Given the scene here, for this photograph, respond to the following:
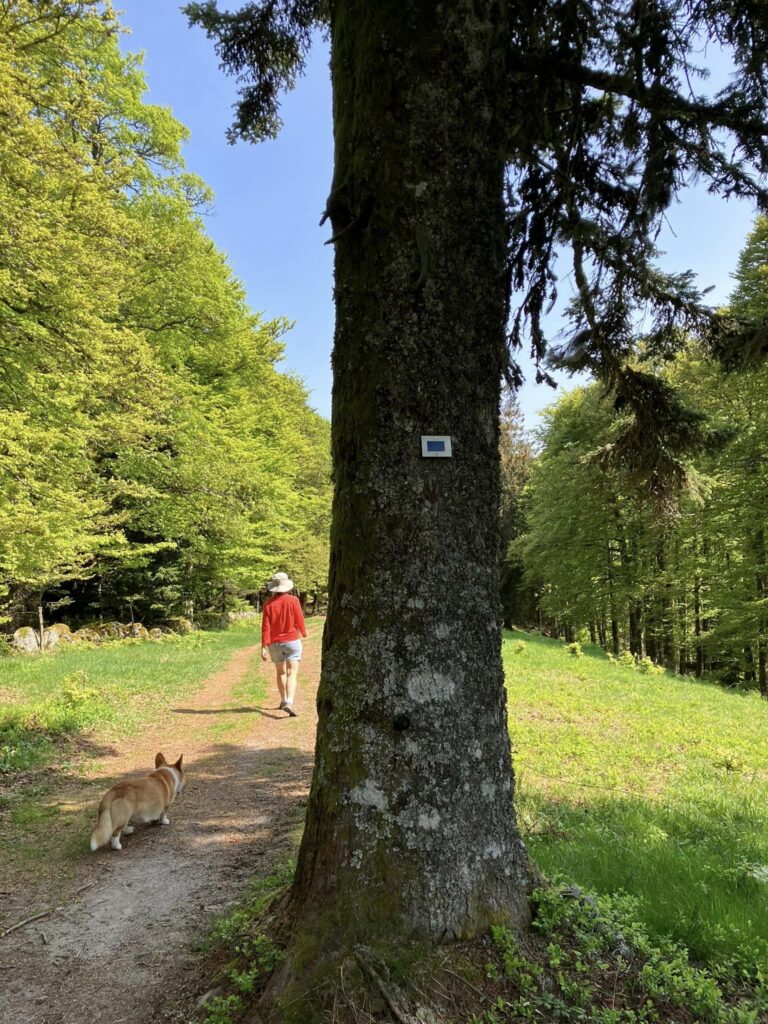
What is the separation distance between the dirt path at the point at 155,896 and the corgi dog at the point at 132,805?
0.39 ft

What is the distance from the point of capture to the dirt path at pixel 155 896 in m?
2.65

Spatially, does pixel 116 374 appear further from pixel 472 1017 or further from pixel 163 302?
pixel 472 1017

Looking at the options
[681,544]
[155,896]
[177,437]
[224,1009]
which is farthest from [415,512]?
[681,544]

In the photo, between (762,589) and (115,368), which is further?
(762,589)

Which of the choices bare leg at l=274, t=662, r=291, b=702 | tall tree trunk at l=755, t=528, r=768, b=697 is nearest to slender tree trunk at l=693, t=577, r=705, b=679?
tall tree trunk at l=755, t=528, r=768, b=697

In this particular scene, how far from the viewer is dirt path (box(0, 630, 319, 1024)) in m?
2.65

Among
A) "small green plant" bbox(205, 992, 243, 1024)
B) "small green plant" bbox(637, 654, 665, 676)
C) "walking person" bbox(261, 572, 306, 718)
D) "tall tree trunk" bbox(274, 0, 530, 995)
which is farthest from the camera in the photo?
"small green plant" bbox(637, 654, 665, 676)

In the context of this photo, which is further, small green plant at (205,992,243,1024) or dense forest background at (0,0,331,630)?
dense forest background at (0,0,331,630)

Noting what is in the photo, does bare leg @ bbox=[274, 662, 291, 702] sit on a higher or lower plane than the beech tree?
lower

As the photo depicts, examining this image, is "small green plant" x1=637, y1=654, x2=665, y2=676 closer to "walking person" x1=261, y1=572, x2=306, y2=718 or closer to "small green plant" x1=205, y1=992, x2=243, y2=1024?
"walking person" x1=261, y1=572, x2=306, y2=718

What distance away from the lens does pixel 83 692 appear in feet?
26.8

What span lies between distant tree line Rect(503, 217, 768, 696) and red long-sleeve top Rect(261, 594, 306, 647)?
6967 millimetres

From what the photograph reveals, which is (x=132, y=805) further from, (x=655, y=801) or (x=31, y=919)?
(x=655, y=801)

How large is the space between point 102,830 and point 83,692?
14.8 feet
